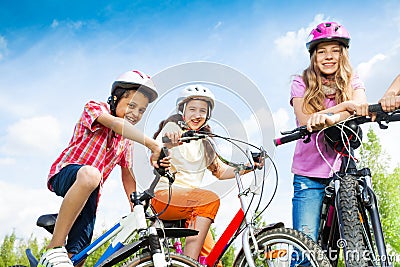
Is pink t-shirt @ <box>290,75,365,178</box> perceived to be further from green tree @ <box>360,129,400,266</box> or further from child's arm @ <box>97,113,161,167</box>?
green tree @ <box>360,129,400,266</box>

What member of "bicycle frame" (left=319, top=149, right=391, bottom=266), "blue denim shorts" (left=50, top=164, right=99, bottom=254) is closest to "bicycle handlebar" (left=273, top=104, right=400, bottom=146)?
"bicycle frame" (left=319, top=149, right=391, bottom=266)

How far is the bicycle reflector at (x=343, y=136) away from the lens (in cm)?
316

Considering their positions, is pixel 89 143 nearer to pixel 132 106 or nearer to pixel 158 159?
pixel 132 106

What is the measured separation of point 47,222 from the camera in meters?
3.54

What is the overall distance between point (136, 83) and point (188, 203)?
1.03m

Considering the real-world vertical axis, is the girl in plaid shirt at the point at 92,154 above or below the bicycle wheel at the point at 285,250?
above

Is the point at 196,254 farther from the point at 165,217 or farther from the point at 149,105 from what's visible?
the point at 149,105

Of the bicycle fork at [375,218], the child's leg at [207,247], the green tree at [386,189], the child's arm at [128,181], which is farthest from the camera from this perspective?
the green tree at [386,189]

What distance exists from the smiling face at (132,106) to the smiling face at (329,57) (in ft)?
4.42

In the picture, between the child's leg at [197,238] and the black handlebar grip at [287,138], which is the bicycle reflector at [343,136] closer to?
the black handlebar grip at [287,138]

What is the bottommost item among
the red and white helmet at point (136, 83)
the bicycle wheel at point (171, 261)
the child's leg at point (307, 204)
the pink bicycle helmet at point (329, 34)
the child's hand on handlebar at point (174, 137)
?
the bicycle wheel at point (171, 261)

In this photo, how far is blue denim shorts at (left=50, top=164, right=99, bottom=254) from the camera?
11.4 ft

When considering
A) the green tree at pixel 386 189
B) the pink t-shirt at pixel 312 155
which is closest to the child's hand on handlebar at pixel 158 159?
the pink t-shirt at pixel 312 155

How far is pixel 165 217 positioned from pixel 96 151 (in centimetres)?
76
